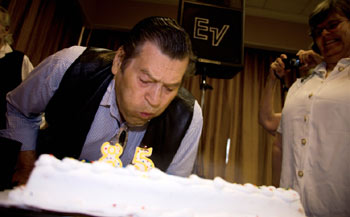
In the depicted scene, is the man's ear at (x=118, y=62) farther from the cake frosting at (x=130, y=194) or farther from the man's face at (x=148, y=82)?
the cake frosting at (x=130, y=194)

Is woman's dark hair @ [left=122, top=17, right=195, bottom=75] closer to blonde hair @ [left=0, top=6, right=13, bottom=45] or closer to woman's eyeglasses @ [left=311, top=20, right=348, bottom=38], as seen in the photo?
woman's eyeglasses @ [left=311, top=20, right=348, bottom=38]

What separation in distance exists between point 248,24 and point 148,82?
3403mm

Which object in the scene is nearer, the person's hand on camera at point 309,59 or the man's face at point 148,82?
the man's face at point 148,82

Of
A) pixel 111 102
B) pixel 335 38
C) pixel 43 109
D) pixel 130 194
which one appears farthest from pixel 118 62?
pixel 335 38

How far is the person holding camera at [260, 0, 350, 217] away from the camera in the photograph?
98 cm

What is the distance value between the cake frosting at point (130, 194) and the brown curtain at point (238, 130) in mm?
2703

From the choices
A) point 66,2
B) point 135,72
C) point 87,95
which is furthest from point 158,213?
point 66,2

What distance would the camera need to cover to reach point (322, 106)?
1.15m

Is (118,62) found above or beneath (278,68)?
beneath

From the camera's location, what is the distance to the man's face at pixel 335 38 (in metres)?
1.33

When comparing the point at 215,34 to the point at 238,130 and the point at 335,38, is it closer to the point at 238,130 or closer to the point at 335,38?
the point at 335,38

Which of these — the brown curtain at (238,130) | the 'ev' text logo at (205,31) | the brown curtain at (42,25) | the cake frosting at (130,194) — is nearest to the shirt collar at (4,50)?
the brown curtain at (42,25)

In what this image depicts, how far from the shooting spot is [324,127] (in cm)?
110

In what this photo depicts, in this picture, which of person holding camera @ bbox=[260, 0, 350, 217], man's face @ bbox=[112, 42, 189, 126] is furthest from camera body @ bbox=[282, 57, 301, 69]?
man's face @ bbox=[112, 42, 189, 126]
